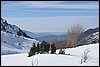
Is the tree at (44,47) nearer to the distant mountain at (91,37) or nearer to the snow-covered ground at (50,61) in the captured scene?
the snow-covered ground at (50,61)

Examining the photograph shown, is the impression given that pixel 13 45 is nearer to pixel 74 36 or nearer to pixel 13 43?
pixel 13 43

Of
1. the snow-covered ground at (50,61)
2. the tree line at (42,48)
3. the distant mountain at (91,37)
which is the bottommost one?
the snow-covered ground at (50,61)

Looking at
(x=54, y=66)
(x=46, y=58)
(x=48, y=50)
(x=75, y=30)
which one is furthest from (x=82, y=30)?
(x=54, y=66)

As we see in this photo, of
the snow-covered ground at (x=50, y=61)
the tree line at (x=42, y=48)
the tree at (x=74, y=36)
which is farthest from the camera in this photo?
the tree at (x=74, y=36)


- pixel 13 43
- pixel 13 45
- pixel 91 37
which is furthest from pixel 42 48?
pixel 91 37

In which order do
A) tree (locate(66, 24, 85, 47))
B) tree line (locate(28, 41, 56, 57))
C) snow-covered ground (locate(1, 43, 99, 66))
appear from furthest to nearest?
tree (locate(66, 24, 85, 47)) < tree line (locate(28, 41, 56, 57)) < snow-covered ground (locate(1, 43, 99, 66))

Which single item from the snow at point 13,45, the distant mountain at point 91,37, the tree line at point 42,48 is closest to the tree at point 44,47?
the tree line at point 42,48

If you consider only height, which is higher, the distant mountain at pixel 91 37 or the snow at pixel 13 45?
the distant mountain at pixel 91 37

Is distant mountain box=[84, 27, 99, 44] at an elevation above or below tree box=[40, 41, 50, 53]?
above

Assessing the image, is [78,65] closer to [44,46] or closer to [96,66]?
[96,66]

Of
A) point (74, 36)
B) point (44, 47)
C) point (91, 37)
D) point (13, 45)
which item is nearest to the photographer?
point (44, 47)

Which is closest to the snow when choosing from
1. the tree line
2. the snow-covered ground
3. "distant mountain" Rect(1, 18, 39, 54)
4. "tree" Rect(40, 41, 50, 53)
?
"distant mountain" Rect(1, 18, 39, 54)

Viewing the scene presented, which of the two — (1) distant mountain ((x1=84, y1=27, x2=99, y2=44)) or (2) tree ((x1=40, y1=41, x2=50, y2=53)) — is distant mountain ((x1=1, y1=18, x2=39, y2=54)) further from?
(2) tree ((x1=40, y1=41, x2=50, y2=53))

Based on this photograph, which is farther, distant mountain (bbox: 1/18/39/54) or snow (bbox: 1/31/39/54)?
distant mountain (bbox: 1/18/39/54)
